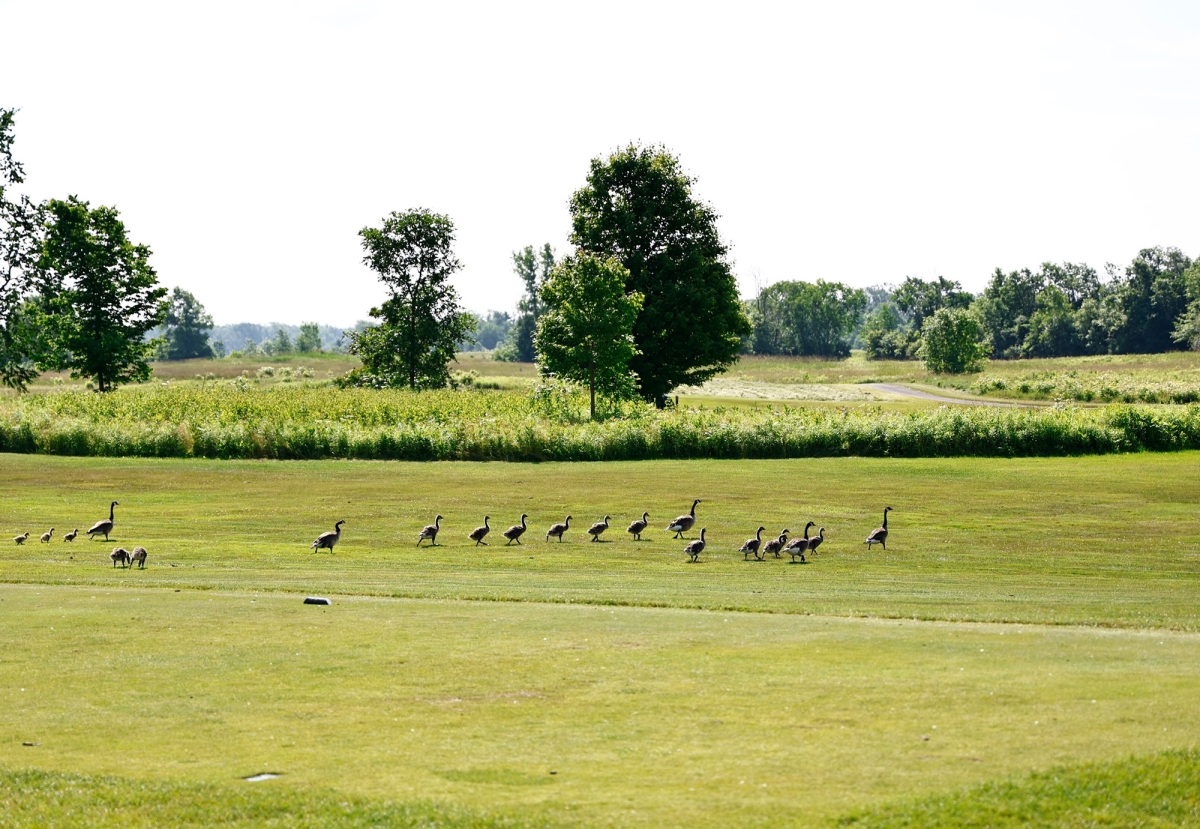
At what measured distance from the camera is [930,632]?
50.3 ft

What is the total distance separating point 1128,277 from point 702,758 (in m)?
209

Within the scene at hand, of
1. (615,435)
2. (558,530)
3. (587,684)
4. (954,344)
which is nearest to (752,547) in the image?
(558,530)

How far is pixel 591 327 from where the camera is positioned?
61.3m

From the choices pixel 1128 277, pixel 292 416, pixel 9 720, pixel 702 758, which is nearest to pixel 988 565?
pixel 702 758

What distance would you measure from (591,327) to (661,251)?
13691 millimetres

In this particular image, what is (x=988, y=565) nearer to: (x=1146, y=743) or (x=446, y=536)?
(x=446, y=536)

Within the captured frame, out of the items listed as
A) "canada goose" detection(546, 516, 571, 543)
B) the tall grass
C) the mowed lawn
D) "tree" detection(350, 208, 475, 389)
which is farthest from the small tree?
"canada goose" detection(546, 516, 571, 543)

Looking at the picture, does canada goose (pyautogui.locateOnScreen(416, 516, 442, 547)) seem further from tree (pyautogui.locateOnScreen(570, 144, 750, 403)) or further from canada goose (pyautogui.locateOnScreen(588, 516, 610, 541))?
tree (pyautogui.locateOnScreen(570, 144, 750, 403))

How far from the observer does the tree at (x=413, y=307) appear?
101m

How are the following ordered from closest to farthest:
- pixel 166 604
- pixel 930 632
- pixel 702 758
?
pixel 702 758 < pixel 930 632 < pixel 166 604

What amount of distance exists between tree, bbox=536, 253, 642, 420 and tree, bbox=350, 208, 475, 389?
129ft

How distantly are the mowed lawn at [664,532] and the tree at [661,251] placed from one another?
79.6ft

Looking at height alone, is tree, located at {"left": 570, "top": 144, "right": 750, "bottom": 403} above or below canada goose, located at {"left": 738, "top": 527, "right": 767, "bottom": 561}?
above

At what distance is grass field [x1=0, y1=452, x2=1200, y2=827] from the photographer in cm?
906
